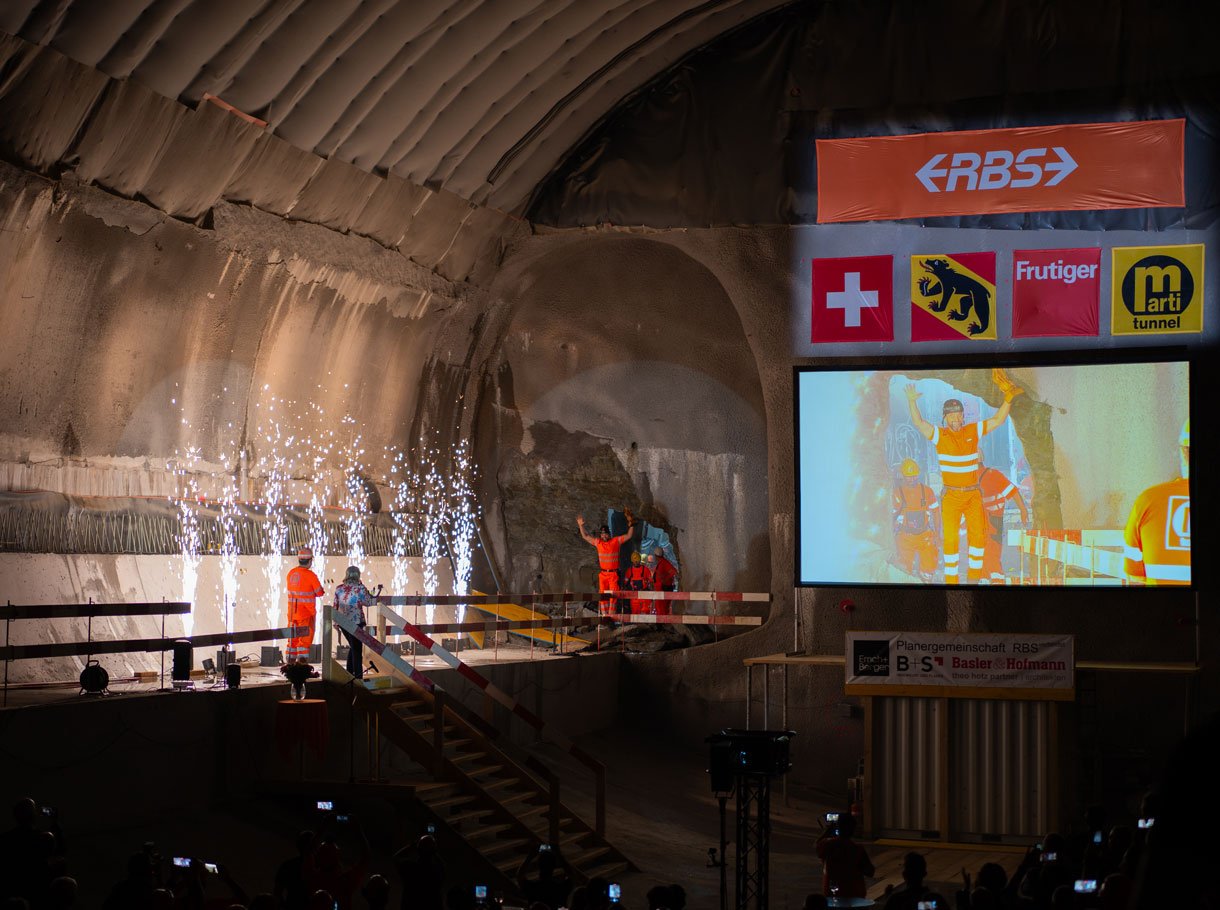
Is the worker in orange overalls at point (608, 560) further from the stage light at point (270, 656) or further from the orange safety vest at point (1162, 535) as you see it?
the orange safety vest at point (1162, 535)

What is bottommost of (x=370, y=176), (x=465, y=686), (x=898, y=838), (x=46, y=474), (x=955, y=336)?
(x=898, y=838)

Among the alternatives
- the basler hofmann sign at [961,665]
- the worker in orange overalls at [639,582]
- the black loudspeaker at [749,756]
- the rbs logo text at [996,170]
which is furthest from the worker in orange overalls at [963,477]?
the black loudspeaker at [749,756]

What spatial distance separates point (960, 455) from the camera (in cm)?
1844

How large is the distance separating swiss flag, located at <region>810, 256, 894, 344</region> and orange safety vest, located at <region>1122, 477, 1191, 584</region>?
3925mm

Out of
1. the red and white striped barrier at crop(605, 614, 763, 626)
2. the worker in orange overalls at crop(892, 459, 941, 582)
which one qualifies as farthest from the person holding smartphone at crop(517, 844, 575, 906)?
the red and white striped barrier at crop(605, 614, 763, 626)

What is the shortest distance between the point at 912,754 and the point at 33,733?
8.68 m

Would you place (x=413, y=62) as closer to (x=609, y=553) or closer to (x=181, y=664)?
(x=181, y=664)

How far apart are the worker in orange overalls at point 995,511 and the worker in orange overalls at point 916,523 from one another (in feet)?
1.96

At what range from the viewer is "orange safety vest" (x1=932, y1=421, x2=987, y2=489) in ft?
60.3

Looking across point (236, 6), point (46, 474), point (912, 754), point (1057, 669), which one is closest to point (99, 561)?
point (46, 474)

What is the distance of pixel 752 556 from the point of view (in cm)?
2102

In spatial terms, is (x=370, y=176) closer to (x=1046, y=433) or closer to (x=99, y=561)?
(x=99, y=561)

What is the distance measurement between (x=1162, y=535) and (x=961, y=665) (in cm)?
438

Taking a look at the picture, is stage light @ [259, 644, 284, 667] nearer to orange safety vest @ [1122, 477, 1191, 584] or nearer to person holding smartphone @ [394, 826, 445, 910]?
person holding smartphone @ [394, 826, 445, 910]
